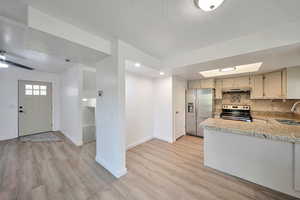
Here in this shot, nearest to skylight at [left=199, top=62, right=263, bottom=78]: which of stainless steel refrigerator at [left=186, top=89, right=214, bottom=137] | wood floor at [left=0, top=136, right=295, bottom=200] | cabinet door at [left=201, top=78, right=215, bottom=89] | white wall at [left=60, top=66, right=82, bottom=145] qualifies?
cabinet door at [left=201, top=78, right=215, bottom=89]

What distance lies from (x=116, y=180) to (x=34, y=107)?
4.50m

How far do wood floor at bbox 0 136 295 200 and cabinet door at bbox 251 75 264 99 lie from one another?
2.50 metres

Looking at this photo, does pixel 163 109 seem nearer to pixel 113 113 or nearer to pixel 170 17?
pixel 113 113

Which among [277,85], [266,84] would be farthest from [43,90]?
[277,85]

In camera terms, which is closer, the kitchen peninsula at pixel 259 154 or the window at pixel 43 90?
the kitchen peninsula at pixel 259 154

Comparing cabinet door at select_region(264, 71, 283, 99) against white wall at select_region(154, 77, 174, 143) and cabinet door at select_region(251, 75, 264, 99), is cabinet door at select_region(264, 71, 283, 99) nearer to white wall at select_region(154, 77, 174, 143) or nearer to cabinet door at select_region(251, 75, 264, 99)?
cabinet door at select_region(251, 75, 264, 99)

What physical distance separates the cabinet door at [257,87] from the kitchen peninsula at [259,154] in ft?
5.75

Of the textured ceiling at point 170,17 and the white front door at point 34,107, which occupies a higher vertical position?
the textured ceiling at point 170,17

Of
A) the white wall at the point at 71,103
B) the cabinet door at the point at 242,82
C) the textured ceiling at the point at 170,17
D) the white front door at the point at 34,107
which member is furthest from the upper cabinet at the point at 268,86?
the white front door at the point at 34,107

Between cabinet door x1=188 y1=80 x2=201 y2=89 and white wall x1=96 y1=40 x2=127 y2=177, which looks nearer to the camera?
white wall x1=96 y1=40 x2=127 y2=177

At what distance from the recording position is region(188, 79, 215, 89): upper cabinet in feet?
12.9

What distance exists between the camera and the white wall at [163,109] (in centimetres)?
369

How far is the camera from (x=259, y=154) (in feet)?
6.02

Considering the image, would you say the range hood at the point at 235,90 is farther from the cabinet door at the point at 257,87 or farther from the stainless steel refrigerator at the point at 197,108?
the stainless steel refrigerator at the point at 197,108
